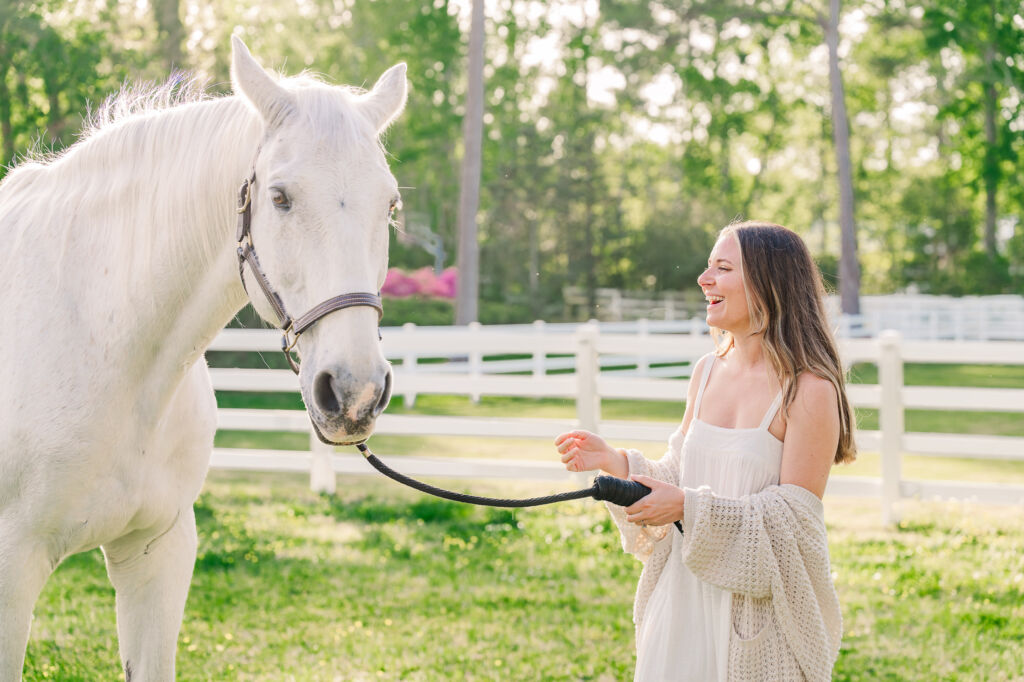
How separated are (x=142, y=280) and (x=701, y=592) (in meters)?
1.56

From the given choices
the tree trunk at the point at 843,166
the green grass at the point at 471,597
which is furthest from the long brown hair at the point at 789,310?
the tree trunk at the point at 843,166

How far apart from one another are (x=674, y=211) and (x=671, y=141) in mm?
8177

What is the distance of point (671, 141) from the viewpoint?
35.5 m

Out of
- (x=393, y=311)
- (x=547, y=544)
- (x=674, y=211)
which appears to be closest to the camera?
(x=547, y=544)

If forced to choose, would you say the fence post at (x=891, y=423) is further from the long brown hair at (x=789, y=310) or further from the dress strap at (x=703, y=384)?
the long brown hair at (x=789, y=310)

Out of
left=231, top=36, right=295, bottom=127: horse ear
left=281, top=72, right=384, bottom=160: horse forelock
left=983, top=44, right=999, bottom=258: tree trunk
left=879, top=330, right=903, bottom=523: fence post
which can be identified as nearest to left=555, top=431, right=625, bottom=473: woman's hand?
left=281, top=72, right=384, bottom=160: horse forelock

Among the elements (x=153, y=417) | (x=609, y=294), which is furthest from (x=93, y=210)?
(x=609, y=294)

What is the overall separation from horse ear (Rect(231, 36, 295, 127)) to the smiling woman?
3.33 ft

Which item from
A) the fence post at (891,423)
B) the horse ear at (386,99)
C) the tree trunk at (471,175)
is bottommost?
the fence post at (891,423)

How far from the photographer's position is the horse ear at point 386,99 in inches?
85.0

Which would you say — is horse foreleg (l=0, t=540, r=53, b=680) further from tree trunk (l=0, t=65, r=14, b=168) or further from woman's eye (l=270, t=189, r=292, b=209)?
tree trunk (l=0, t=65, r=14, b=168)

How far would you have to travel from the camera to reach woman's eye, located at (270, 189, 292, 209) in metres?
1.92

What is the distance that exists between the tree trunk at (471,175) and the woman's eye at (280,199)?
13948 mm

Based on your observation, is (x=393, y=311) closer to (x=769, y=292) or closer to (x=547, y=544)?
(x=547, y=544)
